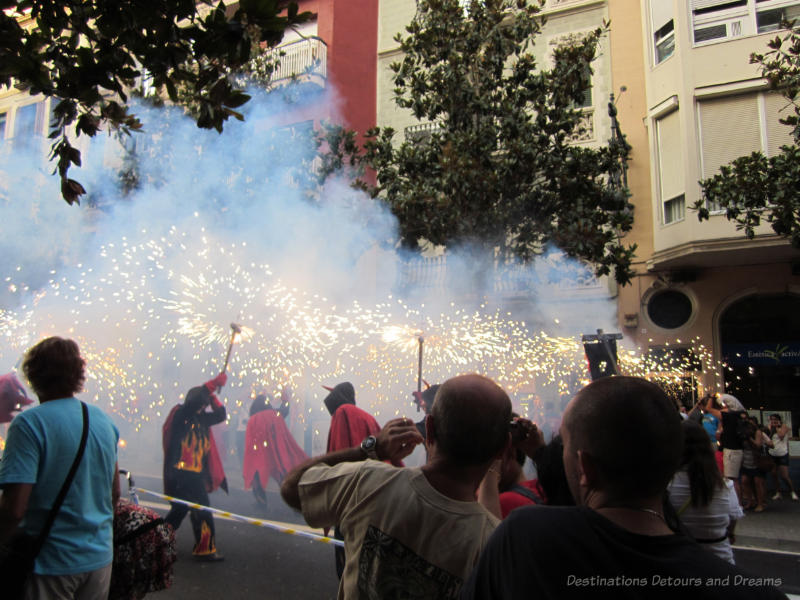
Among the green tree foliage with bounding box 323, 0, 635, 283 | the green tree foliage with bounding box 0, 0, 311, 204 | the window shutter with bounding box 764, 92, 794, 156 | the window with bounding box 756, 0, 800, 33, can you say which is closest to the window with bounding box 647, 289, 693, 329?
the window shutter with bounding box 764, 92, 794, 156

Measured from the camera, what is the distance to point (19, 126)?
52.4ft

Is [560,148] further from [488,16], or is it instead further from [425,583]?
[425,583]

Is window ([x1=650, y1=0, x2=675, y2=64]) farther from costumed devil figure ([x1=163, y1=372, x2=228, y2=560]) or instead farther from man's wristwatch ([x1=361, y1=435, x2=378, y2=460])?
man's wristwatch ([x1=361, y1=435, x2=378, y2=460])

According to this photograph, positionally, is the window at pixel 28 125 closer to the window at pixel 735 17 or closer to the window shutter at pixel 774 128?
the window at pixel 735 17

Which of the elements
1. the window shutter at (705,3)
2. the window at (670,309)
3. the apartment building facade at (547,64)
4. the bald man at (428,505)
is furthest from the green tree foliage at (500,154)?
the bald man at (428,505)

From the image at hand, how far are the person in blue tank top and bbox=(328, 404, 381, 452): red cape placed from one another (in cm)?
210

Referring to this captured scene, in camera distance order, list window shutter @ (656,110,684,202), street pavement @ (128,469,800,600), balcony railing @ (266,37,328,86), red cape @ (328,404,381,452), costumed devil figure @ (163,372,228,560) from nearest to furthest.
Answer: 1. red cape @ (328,404,381,452)
2. street pavement @ (128,469,800,600)
3. costumed devil figure @ (163,372,228,560)
4. window shutter @ (656,110,684,202)
5. balcony railing @ (266,37,328,86)

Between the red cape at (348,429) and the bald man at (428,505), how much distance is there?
2629mm

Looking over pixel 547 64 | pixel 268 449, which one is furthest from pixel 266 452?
pixel 547 64

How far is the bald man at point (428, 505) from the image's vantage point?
155cm

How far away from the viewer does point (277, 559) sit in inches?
208

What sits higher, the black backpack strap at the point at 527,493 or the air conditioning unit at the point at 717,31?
the air conditioning unit at the point at 717,31

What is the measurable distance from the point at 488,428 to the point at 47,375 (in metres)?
1.86

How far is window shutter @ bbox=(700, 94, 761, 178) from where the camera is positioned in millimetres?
10148
